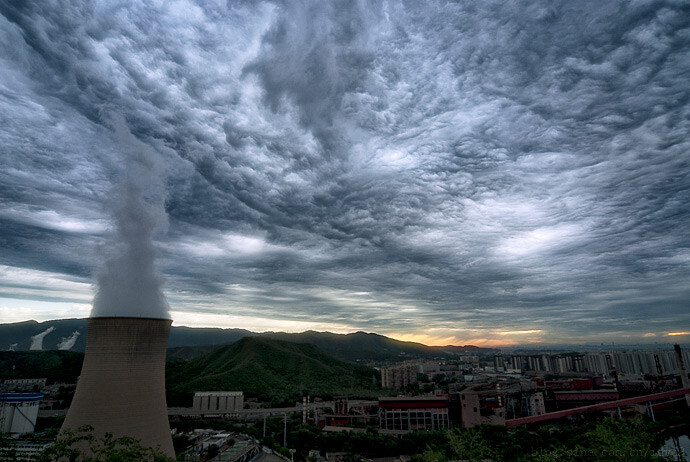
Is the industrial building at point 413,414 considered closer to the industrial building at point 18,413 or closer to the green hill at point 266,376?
the green hill at point 266,376

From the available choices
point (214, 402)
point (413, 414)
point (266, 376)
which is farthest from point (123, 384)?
point (266, 376)

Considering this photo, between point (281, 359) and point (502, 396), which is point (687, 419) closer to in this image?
point (502, 396)

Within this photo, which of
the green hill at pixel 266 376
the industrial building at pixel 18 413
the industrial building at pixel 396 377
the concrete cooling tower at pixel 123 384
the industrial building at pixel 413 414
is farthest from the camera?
the industrial building at pixel 396 377

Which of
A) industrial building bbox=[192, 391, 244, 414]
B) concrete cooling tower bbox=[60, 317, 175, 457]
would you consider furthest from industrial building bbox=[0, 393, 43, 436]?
concrete cooling tower bbox=[60, 317, 175, 457]

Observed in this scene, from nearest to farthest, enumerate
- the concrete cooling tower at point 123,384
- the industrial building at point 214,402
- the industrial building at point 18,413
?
the concrete cooling tower at point 123,384 < the industrial building at point 18,413 < the industrial building at point 214,402

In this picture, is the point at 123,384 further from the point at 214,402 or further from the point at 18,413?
the point at 214,402

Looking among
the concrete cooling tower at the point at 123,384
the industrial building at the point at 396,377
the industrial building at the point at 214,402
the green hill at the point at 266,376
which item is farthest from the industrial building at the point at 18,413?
the industrial building at the point at 396,377

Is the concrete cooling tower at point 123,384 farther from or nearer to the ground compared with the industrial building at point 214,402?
farther from the ground
